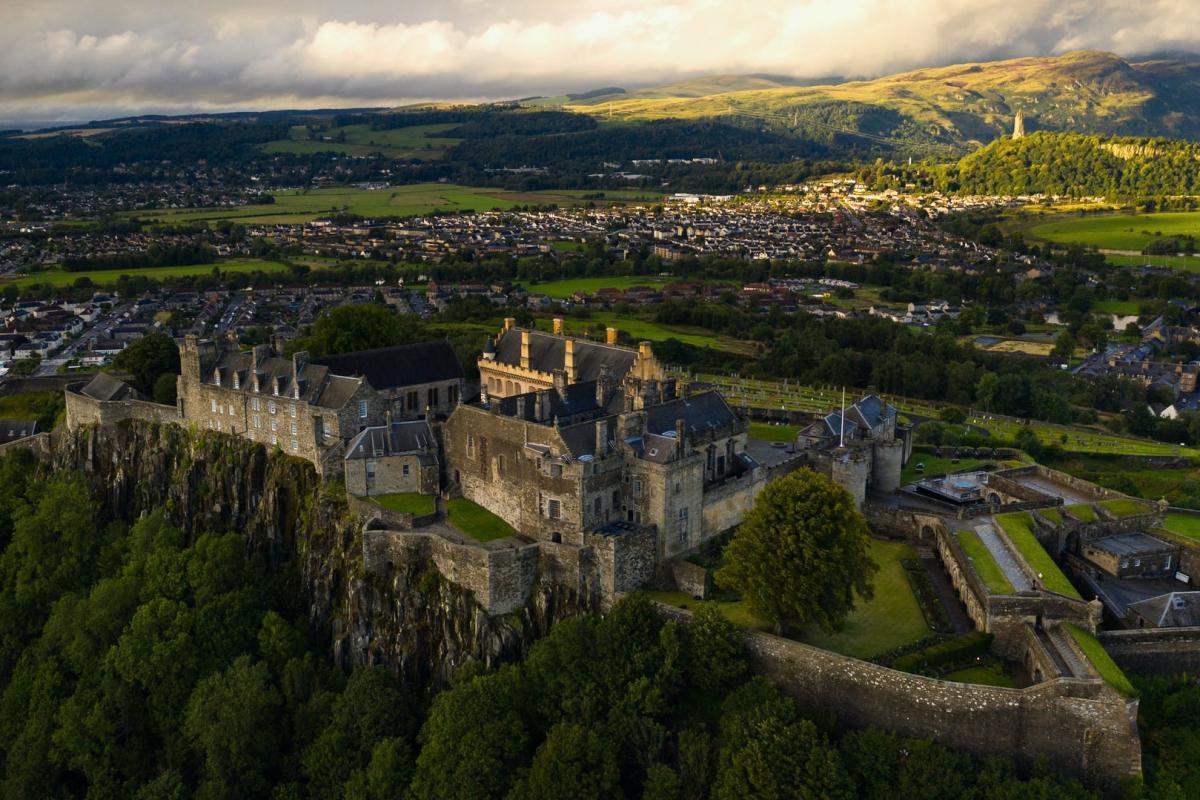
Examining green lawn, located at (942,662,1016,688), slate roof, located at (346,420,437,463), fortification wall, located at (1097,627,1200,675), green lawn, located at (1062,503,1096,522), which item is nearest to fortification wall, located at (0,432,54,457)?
slate roof, located at (346,420,437,463)

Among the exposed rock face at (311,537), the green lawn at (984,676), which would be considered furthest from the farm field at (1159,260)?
the exposed rock face at (311,537)

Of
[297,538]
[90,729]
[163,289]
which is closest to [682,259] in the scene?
[163,289]

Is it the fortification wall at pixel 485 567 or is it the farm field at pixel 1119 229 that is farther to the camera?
the farm field at pixel 1119 229

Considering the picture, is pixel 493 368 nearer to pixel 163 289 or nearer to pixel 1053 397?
pixel 1053 397

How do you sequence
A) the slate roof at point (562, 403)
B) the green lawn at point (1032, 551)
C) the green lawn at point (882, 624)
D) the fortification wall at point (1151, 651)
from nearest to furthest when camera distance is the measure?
the fortification wall at point (1151, 651), the green lawn at point (882, 624), the green lawn at point (1032, 551), the slate roof at point (562, 403)

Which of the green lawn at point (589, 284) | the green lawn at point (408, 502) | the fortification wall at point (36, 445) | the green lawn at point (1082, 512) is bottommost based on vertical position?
Result: the green lawn at point (589, 284)

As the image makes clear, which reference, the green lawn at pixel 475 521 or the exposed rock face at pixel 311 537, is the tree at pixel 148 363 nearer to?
the exposed rock face at pixel 311 537

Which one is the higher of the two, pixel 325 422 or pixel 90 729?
pixel 325 422

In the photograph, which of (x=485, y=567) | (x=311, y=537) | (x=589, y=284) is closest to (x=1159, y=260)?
(x=589, y=284)
